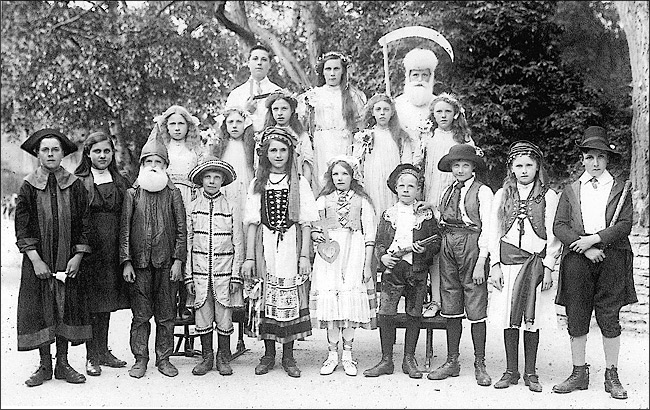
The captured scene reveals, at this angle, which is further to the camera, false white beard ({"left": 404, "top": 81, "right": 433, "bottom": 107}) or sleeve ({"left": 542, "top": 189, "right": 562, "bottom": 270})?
false white beard ({"left": 404, "top": 81, "right": 433, "bottom": 107})

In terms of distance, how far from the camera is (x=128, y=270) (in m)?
5.61

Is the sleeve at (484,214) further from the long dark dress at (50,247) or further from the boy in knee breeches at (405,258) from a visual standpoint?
the long dark dress at (50,247)

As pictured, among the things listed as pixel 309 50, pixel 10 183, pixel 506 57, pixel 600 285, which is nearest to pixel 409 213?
pixel 600 285

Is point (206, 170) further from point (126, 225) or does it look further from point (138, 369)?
point (138, 369)

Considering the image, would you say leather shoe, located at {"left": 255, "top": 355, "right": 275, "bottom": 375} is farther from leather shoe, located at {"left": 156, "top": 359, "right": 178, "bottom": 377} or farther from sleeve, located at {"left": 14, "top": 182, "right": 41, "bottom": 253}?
sleeve, located at {"left": 14, "top": 182, "right": 41, "bottom": 253}

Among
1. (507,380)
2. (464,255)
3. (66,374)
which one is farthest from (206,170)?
(507,380)

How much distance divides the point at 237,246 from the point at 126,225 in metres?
0.89

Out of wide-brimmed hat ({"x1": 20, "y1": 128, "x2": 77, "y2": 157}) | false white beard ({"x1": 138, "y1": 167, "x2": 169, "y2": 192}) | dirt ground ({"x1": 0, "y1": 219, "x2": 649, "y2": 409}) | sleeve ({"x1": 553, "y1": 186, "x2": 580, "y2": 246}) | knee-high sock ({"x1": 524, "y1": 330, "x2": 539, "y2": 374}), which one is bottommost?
dirt ground ({"x1": 0, "y1": 219, "x2": 649, "y2": 409})

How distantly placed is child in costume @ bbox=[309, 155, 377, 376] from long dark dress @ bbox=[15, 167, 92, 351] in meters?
1.83

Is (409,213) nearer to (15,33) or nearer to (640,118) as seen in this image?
(640,118)

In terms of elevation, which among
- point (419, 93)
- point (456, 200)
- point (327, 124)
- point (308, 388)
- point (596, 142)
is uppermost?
point (419, 93)

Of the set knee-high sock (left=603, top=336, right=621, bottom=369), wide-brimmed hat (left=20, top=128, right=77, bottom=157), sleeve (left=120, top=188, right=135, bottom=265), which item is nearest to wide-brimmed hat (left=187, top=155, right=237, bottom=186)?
sleeve (left=120, top=188, right=135, bottom=265)

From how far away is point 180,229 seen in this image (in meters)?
5.70

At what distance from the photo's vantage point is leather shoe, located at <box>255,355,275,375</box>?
574 cm
